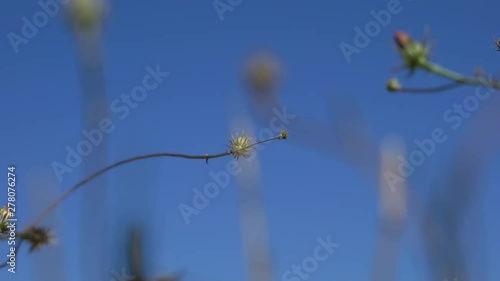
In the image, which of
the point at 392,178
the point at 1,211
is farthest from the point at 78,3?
the point at 392,178

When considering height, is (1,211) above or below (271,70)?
below

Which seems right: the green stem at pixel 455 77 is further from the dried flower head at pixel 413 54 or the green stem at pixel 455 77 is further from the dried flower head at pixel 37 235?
the dried flower head at pixel 37 235

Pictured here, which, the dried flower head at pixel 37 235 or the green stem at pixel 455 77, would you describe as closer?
the green stem at pixel 455 77

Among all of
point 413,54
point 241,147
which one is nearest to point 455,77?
point 413,54

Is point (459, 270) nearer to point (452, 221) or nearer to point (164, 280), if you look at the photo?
point (452, 221)

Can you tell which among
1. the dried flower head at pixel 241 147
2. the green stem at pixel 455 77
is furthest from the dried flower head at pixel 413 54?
the dried flower head at pixel 241 147

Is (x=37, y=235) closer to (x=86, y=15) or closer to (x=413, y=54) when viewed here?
(x=86, y=15)

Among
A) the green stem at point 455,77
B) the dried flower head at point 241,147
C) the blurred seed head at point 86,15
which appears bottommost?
the green stem at point 455,77

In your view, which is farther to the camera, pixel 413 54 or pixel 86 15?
pixel 86 15

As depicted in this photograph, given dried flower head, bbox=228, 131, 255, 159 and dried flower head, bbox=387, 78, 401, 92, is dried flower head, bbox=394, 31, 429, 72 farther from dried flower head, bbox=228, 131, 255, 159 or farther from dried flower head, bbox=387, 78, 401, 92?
dried flower head, bbox=228, 131, 255, 159

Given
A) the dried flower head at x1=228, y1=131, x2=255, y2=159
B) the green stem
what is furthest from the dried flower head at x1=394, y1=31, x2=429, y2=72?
the dried flower head at x1=228, y1=131, x2=255, y2=159

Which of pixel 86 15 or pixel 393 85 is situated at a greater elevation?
pixel 86 15
